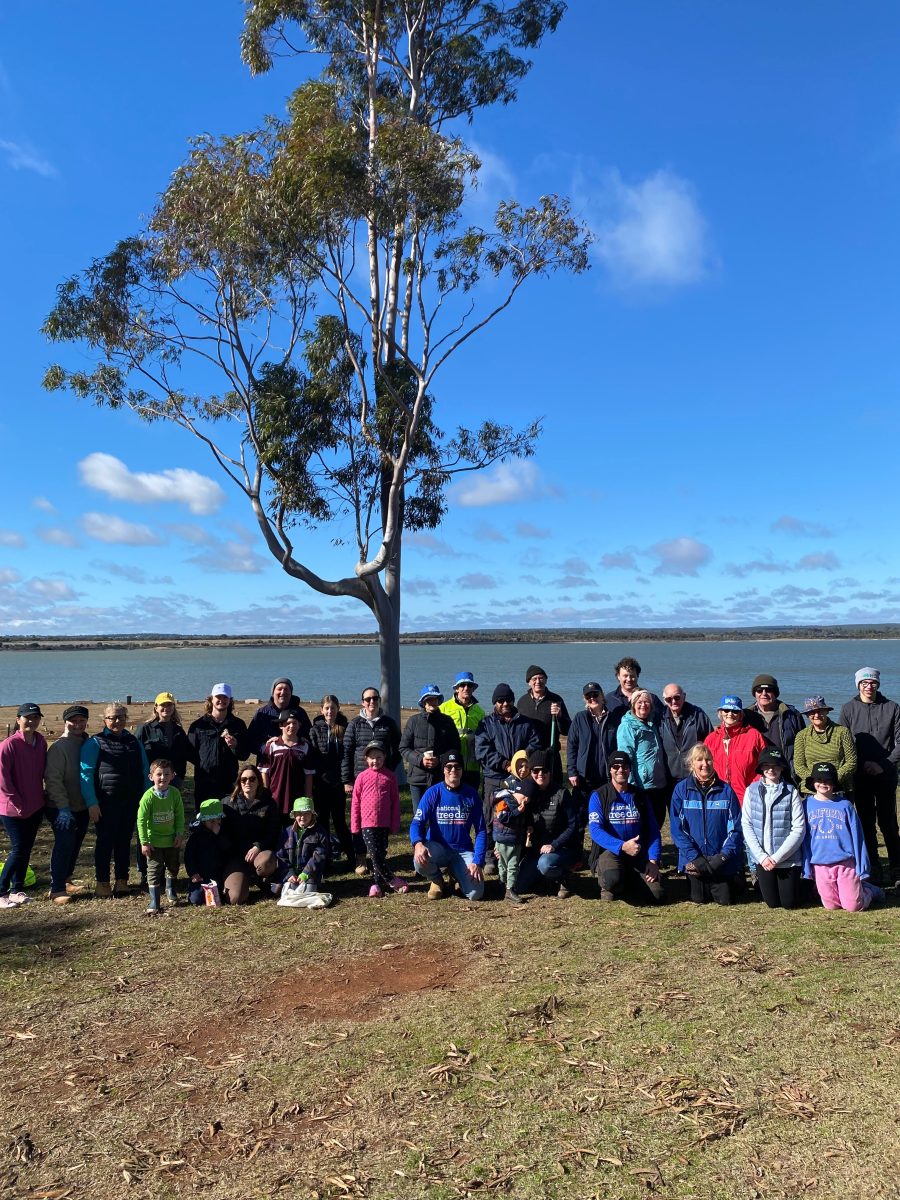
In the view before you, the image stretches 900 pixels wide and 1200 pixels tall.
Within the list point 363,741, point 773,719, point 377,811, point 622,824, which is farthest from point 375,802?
point 773,719

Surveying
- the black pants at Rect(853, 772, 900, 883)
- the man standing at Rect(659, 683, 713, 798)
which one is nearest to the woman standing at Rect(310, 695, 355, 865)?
the man standing at Rect(659, 683, 713, 798)

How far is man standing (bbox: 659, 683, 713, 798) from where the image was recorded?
7.70 m

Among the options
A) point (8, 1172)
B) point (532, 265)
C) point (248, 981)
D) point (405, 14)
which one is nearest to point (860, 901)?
point (248, 981)

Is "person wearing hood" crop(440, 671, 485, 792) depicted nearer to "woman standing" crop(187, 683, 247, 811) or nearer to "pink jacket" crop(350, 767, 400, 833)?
"pink jacket" crop(350, 767, 400, 833)

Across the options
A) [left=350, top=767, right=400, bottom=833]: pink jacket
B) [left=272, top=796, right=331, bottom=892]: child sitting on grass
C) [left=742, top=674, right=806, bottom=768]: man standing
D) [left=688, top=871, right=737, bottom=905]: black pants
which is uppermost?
[left=742, top=674, right=806, bottom=768]: man standing

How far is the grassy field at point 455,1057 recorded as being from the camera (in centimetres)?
331

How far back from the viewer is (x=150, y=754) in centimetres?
807

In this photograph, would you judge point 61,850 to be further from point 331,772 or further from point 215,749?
point 331,772

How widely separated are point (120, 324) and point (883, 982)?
14.6 meters

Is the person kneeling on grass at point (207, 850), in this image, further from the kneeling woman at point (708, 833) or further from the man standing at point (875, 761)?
the man standing at point (875, 761)

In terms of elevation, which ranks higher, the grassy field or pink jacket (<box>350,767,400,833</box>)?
pink jacket (<box>350,767,400,833</box>)

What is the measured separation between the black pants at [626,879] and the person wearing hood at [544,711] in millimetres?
1464

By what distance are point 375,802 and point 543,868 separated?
1.59 metres

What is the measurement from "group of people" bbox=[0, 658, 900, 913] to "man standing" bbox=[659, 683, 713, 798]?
2 centimetres
